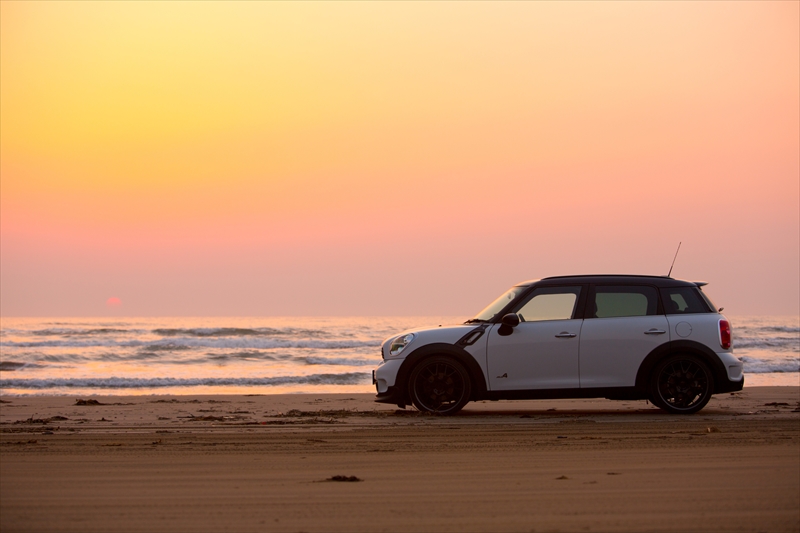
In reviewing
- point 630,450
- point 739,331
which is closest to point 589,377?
point 630,450

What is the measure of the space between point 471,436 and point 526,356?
2409mm

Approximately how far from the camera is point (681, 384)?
10023mm

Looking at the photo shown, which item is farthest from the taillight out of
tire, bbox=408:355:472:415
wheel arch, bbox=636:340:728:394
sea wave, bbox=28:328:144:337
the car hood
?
sea wave, bbox=28:328:144:337

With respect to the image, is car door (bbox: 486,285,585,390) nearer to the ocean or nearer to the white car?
the white car

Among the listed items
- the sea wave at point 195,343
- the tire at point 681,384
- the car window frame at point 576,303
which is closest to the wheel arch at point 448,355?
the car window frame at point 576,303

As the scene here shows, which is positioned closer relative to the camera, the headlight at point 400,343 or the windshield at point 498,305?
the headlight at point 400,343

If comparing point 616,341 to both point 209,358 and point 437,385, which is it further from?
point 209,358

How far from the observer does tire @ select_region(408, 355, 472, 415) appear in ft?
32.9

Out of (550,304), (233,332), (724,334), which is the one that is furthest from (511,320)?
(233,332)

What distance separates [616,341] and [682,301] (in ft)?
3.37

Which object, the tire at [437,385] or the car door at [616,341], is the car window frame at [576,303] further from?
the tire at [437,385]

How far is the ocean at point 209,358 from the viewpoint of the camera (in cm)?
1772

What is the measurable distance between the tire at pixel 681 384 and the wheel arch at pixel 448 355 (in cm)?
205

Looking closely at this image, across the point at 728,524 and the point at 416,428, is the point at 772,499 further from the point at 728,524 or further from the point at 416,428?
the point at 416,428
